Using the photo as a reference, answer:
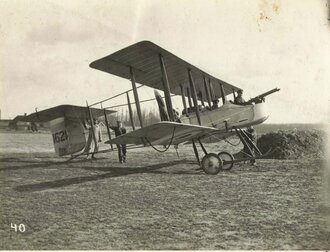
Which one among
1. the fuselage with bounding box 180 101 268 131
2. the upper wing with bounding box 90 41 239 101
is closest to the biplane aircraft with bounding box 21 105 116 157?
the upper wing with bounding box 90 41 239 101

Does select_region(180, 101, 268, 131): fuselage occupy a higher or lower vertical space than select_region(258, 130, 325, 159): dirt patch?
higher

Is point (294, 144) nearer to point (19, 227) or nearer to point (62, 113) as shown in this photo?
point (62, 113)

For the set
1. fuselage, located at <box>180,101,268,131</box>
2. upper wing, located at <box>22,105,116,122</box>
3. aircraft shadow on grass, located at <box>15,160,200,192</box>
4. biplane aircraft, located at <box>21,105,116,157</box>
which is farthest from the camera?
biplane aircraft, located at <box>21,105,116,157</box>

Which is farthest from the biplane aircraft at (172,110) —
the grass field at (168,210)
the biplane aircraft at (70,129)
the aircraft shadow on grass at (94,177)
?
the biplane aircraft at (70,129)

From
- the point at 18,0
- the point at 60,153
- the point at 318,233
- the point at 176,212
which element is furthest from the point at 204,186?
the point at 60,153

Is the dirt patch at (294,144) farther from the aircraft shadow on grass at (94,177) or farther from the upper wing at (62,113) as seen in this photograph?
the upper wing at (62,113)

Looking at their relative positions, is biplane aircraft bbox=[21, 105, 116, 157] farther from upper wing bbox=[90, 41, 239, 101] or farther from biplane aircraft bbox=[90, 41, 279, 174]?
biplane aircraft bbox=[90, 41, 279, 174]

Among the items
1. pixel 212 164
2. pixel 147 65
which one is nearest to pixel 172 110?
pixel 147 65

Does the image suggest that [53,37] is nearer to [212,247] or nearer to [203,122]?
[203,122]

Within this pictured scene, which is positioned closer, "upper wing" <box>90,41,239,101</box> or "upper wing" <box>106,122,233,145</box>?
"upper wing" <box>90,41,239,101</box>
